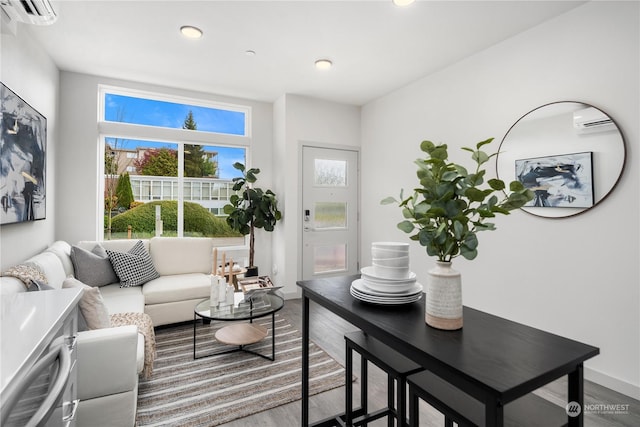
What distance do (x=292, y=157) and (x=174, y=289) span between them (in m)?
2.20

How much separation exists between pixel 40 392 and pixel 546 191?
312 cm

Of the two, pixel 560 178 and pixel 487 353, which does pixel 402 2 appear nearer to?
pixel 560 178

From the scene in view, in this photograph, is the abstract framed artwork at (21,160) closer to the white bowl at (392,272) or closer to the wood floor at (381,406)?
the wood floor at (381,406)

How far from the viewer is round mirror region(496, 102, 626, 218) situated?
2.22 meters

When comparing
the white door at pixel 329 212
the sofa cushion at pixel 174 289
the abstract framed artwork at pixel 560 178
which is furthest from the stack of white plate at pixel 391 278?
the white door at pixel 329 212

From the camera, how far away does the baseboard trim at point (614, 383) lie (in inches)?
82.2

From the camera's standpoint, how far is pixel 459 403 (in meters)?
0.97

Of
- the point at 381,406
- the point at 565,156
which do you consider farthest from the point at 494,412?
the point at 565,156

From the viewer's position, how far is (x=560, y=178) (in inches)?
96.7

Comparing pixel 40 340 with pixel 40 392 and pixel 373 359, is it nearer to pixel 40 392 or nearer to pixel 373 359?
pixel 40 392

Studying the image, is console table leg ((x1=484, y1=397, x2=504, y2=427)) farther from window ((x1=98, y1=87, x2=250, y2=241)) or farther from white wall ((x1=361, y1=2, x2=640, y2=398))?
window ((x1=98, y1=87, x2=250, y2=241))

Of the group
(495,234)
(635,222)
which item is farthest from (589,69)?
(495,234)

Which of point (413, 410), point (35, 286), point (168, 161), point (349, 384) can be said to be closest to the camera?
point (413, 410)

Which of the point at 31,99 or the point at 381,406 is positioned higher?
the point at 31,99
